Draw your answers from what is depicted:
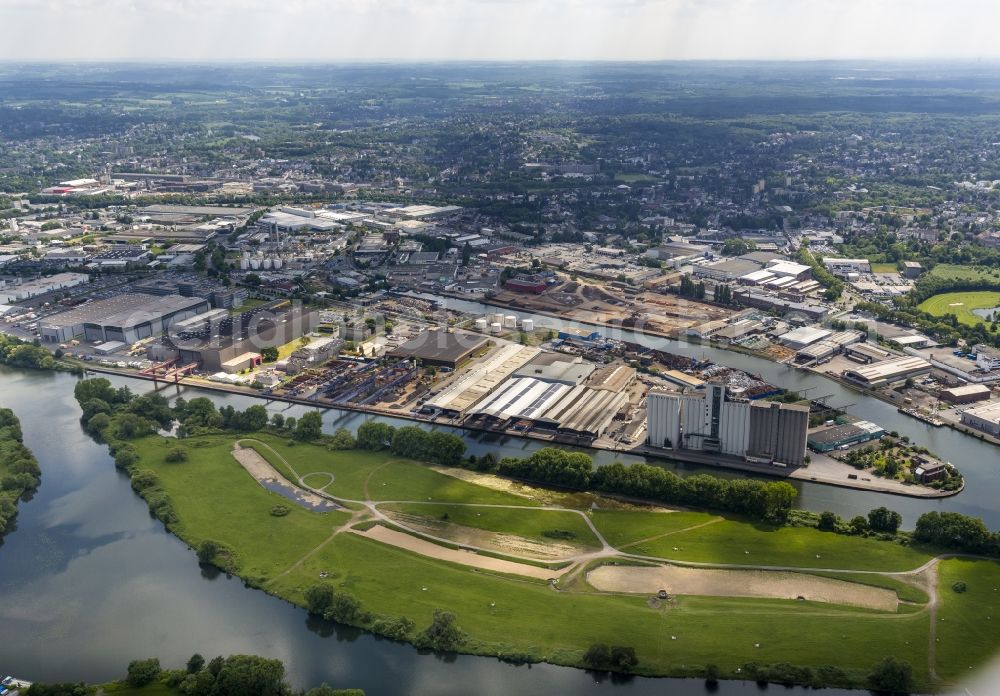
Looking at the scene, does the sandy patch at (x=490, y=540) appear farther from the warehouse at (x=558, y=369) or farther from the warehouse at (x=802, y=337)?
the warehouse at (x=802, y=337)

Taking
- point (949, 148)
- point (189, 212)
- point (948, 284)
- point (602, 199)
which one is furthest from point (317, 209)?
point (949, 148)

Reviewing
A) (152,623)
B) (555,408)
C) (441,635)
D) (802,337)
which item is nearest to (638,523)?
(441,635)

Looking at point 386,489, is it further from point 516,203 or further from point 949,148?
point 949,148

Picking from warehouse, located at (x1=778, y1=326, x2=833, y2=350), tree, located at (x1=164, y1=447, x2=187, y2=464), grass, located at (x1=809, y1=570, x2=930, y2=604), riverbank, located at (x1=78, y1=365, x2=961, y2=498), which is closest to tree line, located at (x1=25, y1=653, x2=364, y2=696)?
tree, located at (x1=164, y1=447, x2=187, y2=464)

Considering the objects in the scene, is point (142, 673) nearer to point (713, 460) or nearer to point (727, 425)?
point (713, 460)

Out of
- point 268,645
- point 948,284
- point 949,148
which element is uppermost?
point 949,148

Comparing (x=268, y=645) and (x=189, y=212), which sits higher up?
(x=189, y=212)
